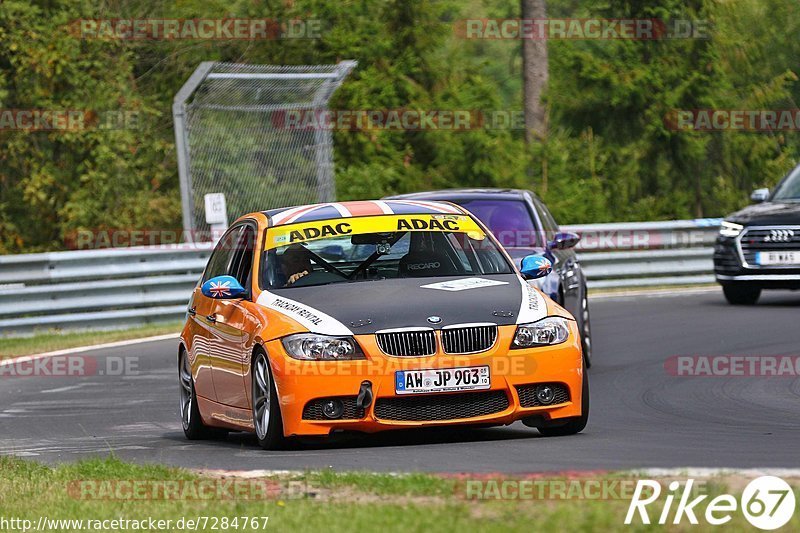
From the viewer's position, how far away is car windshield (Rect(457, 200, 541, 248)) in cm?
1477

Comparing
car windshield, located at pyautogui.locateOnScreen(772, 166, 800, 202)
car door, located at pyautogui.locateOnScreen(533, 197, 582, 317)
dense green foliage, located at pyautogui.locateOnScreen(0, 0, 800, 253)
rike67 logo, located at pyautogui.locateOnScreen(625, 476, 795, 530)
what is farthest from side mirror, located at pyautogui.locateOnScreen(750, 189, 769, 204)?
rike67 logo, located at pyautogui.locateOnScreen(625, 476, 795, 530)

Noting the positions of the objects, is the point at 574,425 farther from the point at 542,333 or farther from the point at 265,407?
the point at 265,407

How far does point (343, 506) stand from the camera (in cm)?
695

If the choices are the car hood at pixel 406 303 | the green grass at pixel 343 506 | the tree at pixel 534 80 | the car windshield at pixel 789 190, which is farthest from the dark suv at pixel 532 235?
the tree at pixel 534 80

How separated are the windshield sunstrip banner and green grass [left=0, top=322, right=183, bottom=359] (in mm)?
8561

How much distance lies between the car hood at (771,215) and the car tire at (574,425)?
11153mm

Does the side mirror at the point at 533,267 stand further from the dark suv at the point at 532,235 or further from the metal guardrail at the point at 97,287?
the metal guardrail at the point at 97,287

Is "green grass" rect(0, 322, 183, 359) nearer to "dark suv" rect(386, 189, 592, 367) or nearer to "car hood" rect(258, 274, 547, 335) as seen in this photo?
"dark suv" rect(386, 189, 592, 367)

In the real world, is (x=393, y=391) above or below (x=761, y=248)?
above

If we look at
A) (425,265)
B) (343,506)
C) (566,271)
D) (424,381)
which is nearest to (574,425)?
(424,381)

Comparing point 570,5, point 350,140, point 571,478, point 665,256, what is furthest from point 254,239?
point 570,5

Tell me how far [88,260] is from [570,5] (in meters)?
35.5

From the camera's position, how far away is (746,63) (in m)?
38.6

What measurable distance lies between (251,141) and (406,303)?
14.6 meters
